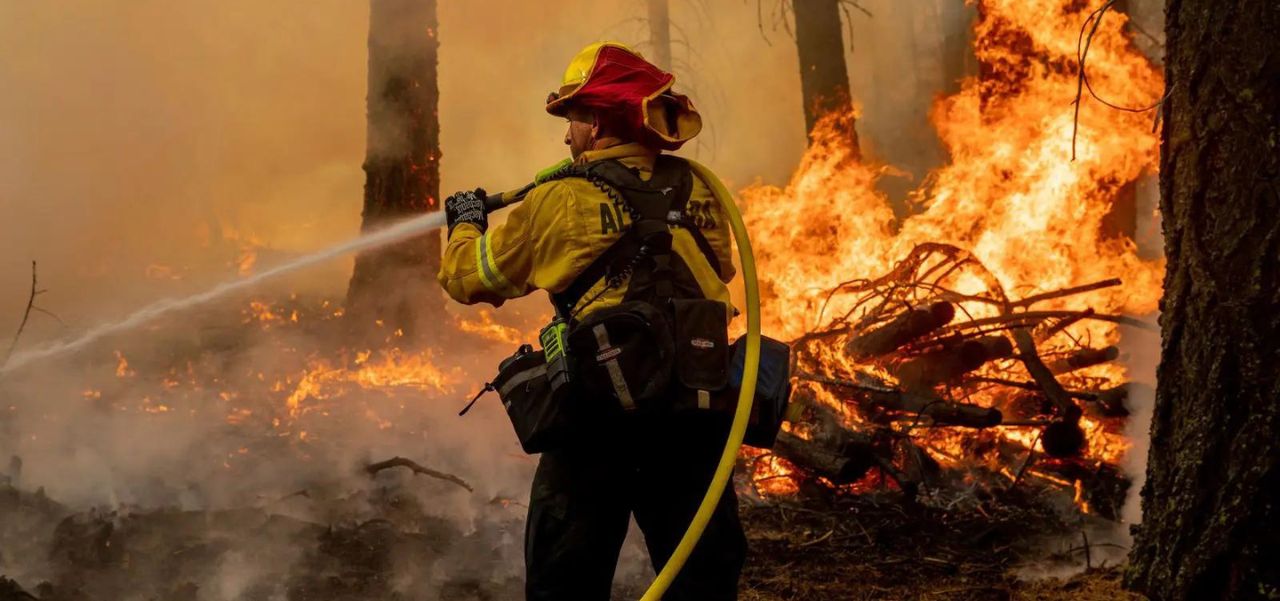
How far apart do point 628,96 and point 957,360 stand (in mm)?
3810

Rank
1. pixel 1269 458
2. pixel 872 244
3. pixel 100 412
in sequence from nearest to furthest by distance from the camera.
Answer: pixel 1269 458 < pixel 100 412 < pixel 872 244

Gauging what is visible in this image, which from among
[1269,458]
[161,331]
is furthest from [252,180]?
[1269,458]

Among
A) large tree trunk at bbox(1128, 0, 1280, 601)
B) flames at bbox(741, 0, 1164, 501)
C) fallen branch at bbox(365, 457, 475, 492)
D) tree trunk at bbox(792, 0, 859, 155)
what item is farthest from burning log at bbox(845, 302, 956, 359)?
tree trunk at bbox(792, 0, 859, 155)

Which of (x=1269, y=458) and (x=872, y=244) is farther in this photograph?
(x=872, y=244)

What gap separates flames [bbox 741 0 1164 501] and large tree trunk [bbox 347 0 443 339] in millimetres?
3171

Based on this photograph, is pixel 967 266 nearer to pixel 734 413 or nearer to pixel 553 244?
pixel 734 413

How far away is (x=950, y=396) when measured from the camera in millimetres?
5723

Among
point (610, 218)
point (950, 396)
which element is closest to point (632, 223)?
point (610, 218)

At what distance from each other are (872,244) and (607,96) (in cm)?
609

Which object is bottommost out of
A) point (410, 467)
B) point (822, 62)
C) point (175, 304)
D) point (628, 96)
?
point (410, 467)

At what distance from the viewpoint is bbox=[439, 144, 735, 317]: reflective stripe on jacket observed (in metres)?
2.75

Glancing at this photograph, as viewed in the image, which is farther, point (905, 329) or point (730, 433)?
point (905, 329)

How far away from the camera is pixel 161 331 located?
6.88 m

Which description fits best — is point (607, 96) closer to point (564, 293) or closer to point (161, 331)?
point (564, 293)
